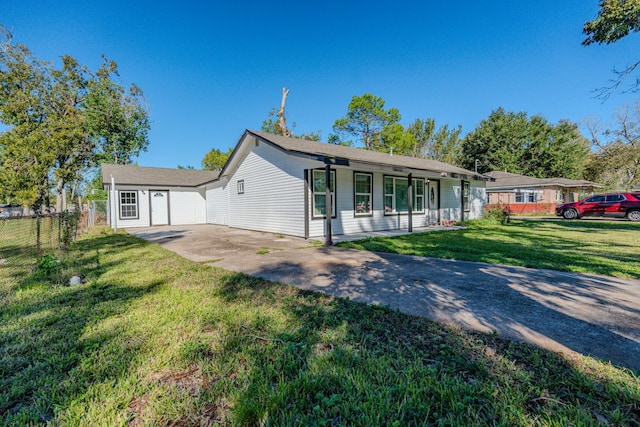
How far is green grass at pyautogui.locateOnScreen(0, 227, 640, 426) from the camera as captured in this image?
163 centimetres

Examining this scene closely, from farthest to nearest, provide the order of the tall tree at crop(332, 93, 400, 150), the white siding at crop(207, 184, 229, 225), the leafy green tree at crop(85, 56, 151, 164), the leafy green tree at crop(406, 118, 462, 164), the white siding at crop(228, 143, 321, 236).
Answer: the leafy green tree at crop(406, 118, 462, 164) → the tall tree at crop(332, 93, 400, 150) → the leafy green tree at crop(85, 56, 151, 164) → the white siding at crop(207, 184, 229, 225) → the white siding at crop(228, 143, 321, 236)

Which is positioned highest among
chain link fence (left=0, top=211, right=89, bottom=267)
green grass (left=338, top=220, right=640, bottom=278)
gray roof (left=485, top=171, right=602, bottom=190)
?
gray roof (left=485, top=171, right=602, bottom=190)

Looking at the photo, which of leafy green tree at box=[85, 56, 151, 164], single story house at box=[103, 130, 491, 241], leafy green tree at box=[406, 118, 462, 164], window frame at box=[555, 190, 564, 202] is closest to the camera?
single story house at box=[103, 130, 491, 241]

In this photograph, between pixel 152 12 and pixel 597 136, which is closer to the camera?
pixel 152 12

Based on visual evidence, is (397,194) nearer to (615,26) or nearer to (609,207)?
(615,26)

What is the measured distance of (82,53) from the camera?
23.9 meters

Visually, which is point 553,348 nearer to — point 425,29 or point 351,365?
point 351,365

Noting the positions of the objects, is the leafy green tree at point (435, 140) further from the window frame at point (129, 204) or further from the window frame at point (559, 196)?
the window frame at point (129, 204)

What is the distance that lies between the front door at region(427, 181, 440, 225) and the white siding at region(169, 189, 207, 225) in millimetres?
14310

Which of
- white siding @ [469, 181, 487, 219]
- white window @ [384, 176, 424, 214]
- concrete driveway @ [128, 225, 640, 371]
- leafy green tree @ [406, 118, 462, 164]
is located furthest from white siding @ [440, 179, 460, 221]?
leafy green tree @ [406, 118, 462, 164]

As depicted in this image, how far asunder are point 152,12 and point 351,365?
17.2 m

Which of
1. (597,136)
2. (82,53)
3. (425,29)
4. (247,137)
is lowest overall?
(247,137)

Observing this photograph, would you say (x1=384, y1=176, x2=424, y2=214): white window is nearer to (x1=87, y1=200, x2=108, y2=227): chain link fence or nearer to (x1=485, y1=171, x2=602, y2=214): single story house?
(x1=485, y1=171, x2=602, y2=214): single story house

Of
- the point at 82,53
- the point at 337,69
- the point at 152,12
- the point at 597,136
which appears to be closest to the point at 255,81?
the point at 337,69
